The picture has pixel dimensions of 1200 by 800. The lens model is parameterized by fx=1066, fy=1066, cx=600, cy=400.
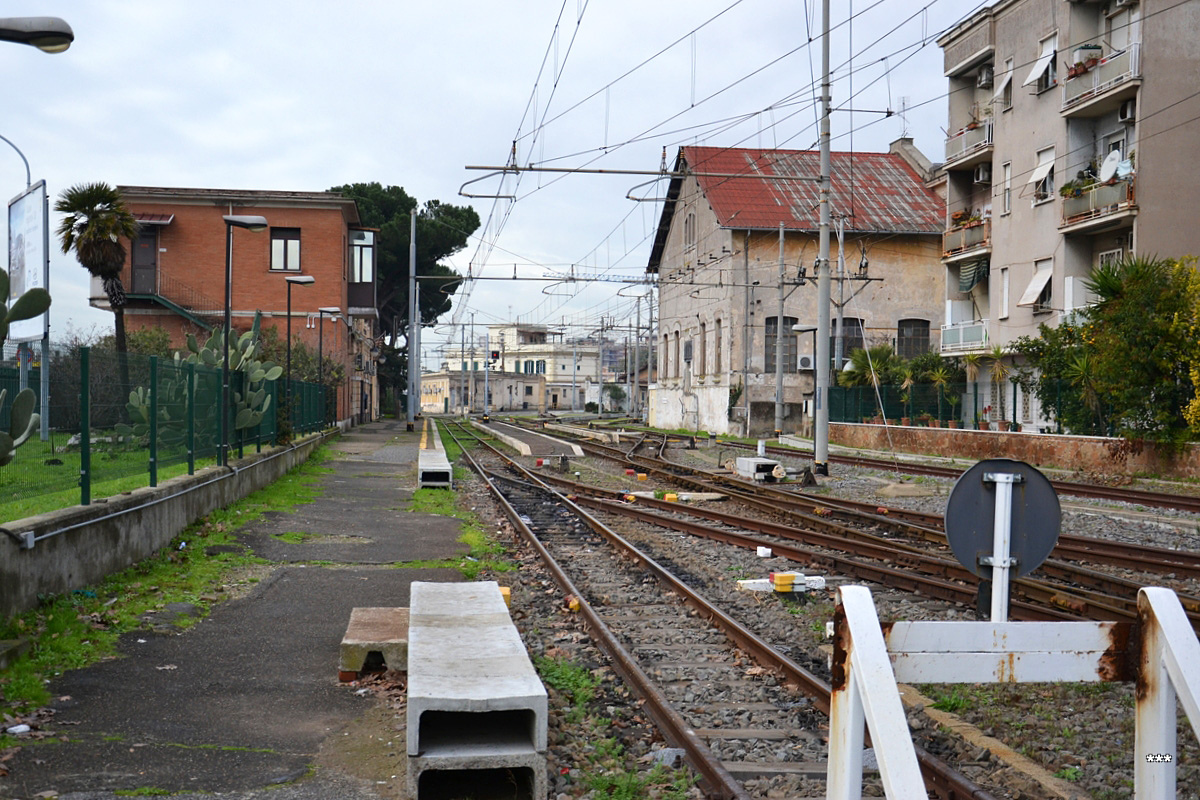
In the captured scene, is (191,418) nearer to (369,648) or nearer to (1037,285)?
(369,648)

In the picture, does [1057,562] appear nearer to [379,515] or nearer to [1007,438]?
[379,515]

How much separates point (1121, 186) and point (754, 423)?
20.8 meters

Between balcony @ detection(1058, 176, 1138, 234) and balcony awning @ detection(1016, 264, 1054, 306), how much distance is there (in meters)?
1.53

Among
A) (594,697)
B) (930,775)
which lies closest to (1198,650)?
(930,775)

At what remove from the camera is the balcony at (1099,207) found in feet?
94.4

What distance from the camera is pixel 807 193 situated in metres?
53.4

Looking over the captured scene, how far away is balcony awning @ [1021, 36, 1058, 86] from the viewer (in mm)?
32188

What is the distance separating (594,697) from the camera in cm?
673

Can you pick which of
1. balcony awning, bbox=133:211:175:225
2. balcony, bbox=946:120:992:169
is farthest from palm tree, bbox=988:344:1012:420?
balcony awning, bbox=133:211:175:225

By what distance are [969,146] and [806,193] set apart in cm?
1581

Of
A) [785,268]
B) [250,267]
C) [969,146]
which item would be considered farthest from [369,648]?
A: [785,268]

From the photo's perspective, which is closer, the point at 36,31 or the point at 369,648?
the point at 369,648

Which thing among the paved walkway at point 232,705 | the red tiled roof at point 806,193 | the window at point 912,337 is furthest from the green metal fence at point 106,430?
the window at point 912,337

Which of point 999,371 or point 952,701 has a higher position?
point 999,371
